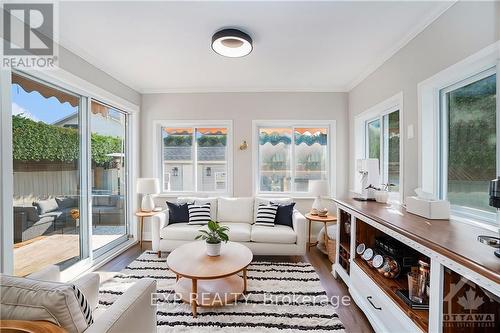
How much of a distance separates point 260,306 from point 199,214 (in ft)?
5.35

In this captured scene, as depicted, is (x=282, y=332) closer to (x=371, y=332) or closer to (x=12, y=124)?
(x=371, y=332)

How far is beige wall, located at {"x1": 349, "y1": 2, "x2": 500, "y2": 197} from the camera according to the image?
1535mm

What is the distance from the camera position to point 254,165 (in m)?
3.92

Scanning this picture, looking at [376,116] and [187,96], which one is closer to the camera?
[376,116]

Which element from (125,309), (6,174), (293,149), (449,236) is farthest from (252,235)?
(6,174)

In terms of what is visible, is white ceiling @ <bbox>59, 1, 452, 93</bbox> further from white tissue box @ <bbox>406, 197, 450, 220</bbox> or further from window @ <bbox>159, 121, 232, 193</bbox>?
white tissue box @ <bbox>406, 197, 450, 220</bbox>

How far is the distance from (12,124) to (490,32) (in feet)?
11.8

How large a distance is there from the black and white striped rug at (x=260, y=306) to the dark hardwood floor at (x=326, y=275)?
9cm

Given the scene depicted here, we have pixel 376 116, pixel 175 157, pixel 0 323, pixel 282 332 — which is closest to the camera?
pixel 0 323

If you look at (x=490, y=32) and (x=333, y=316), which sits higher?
(x=490, y=32)

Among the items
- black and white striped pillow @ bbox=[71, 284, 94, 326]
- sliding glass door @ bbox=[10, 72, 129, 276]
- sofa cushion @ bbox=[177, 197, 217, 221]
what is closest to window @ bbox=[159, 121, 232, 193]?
sofa cushion @ bbox=[177, 197, 217, 221]

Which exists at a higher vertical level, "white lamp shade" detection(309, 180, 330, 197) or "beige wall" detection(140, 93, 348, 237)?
"beige wall" detection(140, 93, 348, 237)

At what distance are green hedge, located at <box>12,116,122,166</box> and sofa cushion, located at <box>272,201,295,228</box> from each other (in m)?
2.61

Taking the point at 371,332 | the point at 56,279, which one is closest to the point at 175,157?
the point at 56,279
